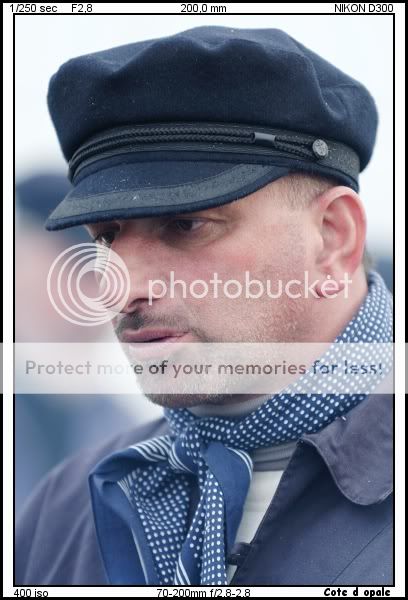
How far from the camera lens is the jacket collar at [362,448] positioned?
1.28 metres

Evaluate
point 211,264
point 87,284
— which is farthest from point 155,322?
point 87,284

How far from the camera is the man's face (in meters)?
1.31

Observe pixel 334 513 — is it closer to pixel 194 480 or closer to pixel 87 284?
pixel 194 480

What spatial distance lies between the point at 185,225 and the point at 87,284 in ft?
1.06

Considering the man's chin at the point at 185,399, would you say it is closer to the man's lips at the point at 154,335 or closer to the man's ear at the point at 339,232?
the man's lips at the point at 154,335

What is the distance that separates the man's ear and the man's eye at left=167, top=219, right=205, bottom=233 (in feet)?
0.69

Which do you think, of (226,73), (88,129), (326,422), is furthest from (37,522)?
(226,73)

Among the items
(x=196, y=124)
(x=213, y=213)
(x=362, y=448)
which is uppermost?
(x=196, y=124)

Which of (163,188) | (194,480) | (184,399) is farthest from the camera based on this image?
(194,480)

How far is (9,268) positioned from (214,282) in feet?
1.40

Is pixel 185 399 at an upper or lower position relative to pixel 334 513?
upper

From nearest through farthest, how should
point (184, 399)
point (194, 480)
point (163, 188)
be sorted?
1. point (163, 188)
2. point (184, 399)
3. point (194, 480)

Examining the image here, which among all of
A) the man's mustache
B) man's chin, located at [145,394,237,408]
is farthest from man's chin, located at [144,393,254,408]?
the man's mustache

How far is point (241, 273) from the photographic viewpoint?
52.2 inches
